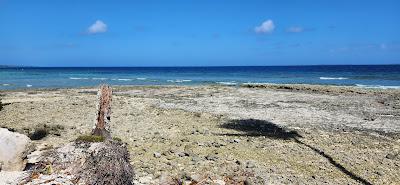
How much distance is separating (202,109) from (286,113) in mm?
4980

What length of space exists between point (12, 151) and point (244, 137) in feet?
29.4

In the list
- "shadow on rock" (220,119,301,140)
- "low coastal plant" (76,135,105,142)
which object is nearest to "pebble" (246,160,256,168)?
"shadow on rock" (220,119,301,140)

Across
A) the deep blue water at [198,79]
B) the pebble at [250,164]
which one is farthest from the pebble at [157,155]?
the deep blue water at [198,79]

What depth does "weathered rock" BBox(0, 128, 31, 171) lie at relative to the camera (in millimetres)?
10516

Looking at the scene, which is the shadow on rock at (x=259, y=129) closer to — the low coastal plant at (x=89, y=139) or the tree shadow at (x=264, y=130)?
the tree shadow at (x=264, y=130)

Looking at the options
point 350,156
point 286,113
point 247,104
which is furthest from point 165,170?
point 247,104

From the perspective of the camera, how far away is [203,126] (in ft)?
65.1

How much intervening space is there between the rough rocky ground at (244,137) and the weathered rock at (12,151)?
2.86 metres

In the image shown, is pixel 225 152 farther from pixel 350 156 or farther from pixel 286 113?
pixel 286 113

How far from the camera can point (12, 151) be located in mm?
Result: 10891

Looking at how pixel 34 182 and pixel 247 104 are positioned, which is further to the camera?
pixel 247 104

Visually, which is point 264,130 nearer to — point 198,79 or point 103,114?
point 103,114

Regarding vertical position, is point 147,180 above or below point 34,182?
below

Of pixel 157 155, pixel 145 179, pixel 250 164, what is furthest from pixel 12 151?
pixel 250 164
